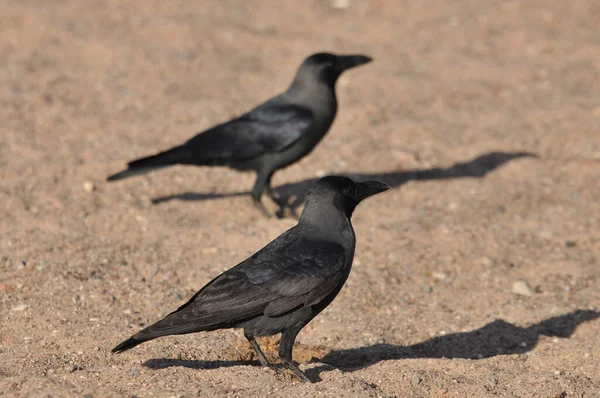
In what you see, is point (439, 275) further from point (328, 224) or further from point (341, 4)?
point (341, 4)

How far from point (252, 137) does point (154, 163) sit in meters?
0.86

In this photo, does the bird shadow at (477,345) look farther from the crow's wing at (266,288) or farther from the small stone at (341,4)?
the small stone at (341,4)

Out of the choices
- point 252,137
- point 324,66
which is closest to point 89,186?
point 252,137

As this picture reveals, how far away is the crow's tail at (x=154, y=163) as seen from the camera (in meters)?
7.92

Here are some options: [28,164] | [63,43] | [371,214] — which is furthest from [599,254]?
[63,43]

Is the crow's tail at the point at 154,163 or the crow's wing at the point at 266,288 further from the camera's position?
the crow's tail at the point at 154,163

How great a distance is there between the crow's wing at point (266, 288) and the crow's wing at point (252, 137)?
291 centimetres

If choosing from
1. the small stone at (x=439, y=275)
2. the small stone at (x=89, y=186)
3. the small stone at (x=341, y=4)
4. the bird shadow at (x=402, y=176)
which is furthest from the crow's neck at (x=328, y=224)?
the small stone at (x=341, y=4)

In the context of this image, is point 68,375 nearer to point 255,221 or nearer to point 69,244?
point 69,244

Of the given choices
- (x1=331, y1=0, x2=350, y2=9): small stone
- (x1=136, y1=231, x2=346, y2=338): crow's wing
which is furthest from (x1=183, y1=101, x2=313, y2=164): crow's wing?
(x1=331, y1=0, x2=350, y2=9): small stone

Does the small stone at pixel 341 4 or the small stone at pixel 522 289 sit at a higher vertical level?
the small stone at pixel 341 4

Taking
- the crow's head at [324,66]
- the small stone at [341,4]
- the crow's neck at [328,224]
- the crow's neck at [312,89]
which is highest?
the small stone at [341,4]

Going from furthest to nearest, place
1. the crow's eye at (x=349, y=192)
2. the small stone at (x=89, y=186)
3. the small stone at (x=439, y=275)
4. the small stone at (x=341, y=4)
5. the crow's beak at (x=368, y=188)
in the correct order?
the small stone at (x=341, y=4) → the small stone at (x=89, y=186) → the small stone at (x=439, y=275) → the crow's beak at (x=368, y=188) → the crow's eye at (x=349, y=192)

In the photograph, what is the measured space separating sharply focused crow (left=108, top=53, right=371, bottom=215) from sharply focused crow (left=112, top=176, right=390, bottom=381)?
279 cm
